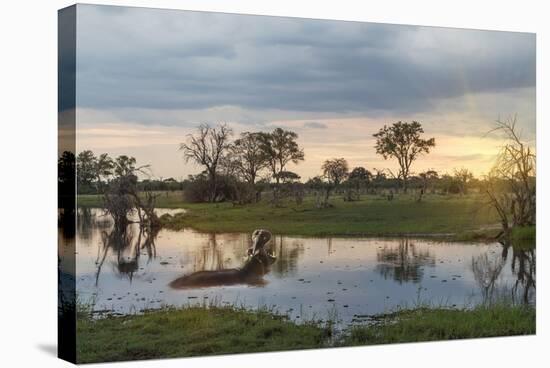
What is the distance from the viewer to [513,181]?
15.8 meters

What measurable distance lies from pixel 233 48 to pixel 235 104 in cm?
61

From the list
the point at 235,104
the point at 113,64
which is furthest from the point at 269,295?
the point at 113,64

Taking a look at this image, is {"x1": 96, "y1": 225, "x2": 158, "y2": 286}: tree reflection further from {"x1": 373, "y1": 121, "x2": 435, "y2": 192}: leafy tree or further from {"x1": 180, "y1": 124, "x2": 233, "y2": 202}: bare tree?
{"x1": 373, "y1": 121, "x2": 435, "y2": 192}: leafy tree

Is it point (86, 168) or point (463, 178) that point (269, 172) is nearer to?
point (86, 168)

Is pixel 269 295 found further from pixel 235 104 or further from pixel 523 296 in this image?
pixel 523 296

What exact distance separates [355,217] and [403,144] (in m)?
1.01

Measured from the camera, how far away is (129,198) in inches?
540

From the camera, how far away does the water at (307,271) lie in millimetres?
13414

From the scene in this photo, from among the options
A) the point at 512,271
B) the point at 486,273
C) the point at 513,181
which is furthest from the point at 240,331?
the point at 513,181

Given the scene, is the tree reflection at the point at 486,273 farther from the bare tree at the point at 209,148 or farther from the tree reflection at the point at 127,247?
the tree reflection at the point at 127,247

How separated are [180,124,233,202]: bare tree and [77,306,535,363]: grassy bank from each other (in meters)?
1.40

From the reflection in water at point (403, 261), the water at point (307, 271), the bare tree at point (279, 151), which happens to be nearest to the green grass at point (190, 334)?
the water at point (307, 271)

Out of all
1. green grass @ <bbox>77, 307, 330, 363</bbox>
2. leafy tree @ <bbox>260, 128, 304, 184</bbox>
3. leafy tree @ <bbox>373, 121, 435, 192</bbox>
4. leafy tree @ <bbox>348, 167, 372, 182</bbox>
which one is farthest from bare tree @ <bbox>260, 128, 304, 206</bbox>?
green grass @ <bbox>77, 307, 330, 363</bbox>

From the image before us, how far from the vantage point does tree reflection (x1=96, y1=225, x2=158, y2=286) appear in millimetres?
13441
